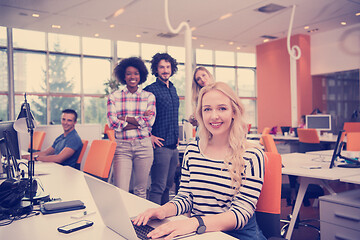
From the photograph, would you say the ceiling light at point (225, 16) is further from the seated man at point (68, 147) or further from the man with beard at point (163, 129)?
the seated man at point (68, 147)

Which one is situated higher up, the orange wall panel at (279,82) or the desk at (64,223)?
the orange wall panel at (279,82)

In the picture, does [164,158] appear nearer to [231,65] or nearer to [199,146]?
[199,146]

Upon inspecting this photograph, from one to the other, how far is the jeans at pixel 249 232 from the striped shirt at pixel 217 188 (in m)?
0.05

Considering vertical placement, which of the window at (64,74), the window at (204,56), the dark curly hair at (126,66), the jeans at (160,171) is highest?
the window at (204,56)

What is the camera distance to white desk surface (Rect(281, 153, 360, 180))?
2.40 meters

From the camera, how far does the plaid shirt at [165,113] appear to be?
10.3 ft

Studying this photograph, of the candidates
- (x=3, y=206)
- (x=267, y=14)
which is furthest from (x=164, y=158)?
(x=267, y=14)

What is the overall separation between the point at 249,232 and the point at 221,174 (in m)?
0.27

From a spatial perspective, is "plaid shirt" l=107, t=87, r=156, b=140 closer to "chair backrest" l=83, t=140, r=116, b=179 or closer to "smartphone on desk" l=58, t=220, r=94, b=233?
"chair backrest" l=83, t=140, r=116, b=179

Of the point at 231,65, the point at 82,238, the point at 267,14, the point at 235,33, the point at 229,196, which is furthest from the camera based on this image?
the point at 231,65

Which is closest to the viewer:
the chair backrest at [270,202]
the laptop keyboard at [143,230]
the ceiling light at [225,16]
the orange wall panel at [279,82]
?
the laptop keyboard at [143,230]

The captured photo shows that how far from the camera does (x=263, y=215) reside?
1.49m

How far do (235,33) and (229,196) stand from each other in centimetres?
882

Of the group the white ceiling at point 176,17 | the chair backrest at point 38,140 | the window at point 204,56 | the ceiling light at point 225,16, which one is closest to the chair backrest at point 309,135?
the white ceiling at point 176,17
